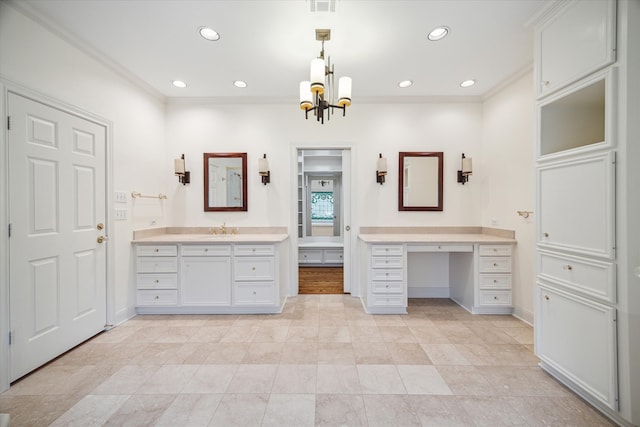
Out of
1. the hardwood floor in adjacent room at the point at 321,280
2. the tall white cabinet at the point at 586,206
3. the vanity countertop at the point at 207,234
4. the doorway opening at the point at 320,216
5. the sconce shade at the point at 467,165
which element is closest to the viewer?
the tall white cabinet at the point at 586,206

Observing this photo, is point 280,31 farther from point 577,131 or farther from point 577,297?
point 577,297

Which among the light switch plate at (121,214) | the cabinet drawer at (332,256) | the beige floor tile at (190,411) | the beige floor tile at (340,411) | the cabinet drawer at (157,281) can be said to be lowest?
the beige floor tile at (190,411)

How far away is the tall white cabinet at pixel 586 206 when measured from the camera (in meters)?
1.45

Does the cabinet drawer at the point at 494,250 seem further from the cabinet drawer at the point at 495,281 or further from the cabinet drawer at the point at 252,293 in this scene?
the cabinet drawer at the point at 252,293

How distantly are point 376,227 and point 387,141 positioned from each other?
3.87 feet

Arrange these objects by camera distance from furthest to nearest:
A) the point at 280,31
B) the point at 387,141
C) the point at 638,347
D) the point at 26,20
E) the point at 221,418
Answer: the point at 387,141 < the point at 280,31 < the point at 26,20 < the point at 221,418 < the point at 638,347

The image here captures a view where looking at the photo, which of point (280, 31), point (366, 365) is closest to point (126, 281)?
point (366, 365)

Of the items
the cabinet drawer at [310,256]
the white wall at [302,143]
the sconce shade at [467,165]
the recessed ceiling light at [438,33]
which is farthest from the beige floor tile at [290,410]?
the cabinet drawer at [310,256]

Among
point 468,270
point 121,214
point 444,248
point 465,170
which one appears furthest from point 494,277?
point 121,214

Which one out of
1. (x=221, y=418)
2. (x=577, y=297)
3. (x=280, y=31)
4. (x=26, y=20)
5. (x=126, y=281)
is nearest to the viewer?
(x=221, y=418)

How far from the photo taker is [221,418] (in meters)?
1.54

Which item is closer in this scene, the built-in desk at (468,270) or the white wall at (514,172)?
the white wall at (514,172)

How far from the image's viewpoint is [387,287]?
3.05 metres

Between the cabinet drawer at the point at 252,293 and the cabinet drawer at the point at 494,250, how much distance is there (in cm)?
241
